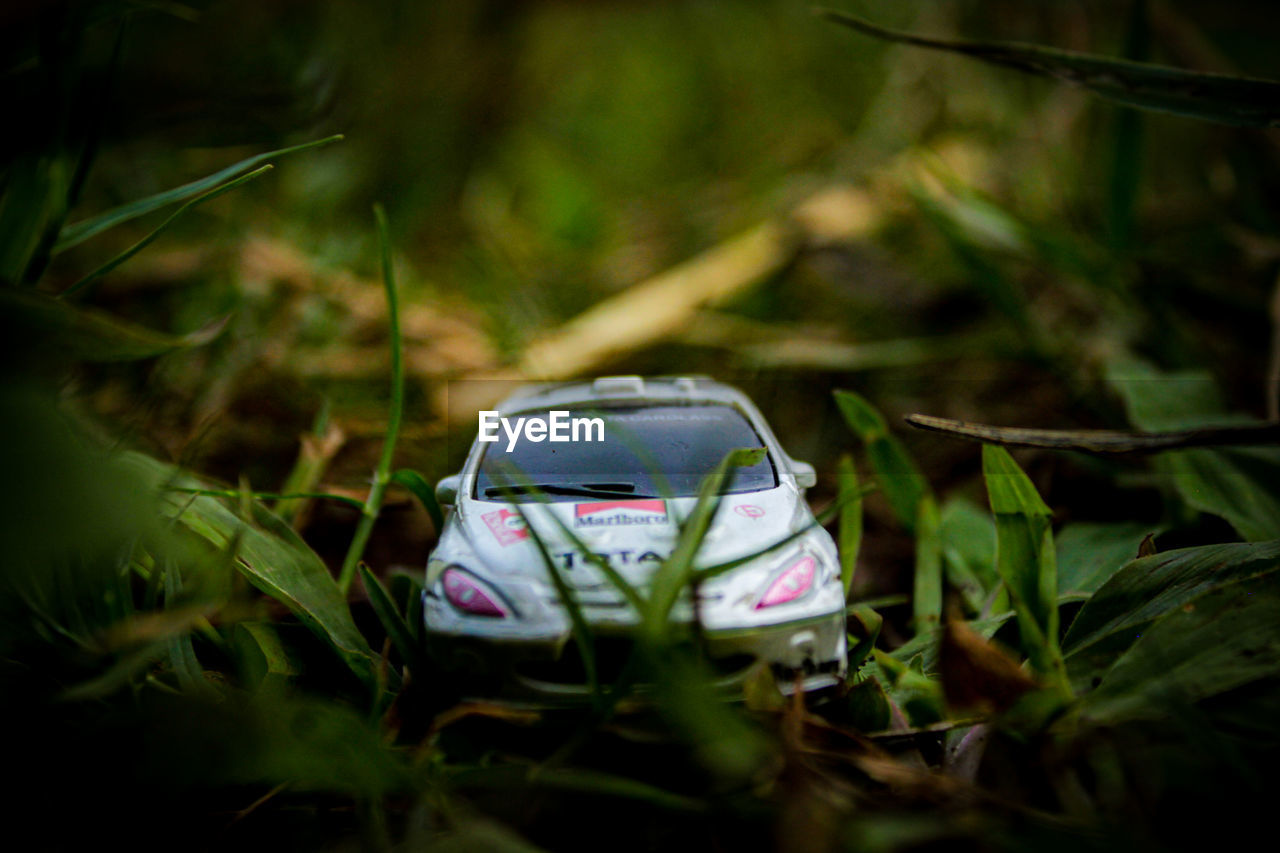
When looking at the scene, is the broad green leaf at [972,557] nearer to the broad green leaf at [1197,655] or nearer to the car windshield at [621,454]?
the broad green leaf at [1197,655]

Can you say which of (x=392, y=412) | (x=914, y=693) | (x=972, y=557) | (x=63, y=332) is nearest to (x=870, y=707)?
(x=914, y=693)

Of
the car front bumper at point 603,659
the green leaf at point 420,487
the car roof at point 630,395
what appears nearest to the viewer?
the car front bumper at point 603,659

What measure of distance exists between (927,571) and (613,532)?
0.71 m

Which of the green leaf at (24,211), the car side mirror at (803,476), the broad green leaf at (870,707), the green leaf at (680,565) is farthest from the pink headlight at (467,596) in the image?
the green leaf at (24,211)

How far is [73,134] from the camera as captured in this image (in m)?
1.44

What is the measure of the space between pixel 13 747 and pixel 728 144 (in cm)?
432

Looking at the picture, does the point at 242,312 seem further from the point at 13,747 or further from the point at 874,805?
the point at 874,805

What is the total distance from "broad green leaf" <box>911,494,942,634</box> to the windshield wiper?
584mm

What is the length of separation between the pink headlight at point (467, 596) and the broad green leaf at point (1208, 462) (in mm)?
1323

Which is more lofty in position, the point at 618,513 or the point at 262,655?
the point at 618,513

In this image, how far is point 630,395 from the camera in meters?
1.64

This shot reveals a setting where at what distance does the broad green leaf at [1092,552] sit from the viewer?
1451 mm

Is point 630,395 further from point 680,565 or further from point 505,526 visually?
point 680,565

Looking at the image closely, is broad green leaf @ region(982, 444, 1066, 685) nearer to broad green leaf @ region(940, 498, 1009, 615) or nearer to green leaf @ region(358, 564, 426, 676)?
broad green leaf @ region(940, 498, 1009, 615)
